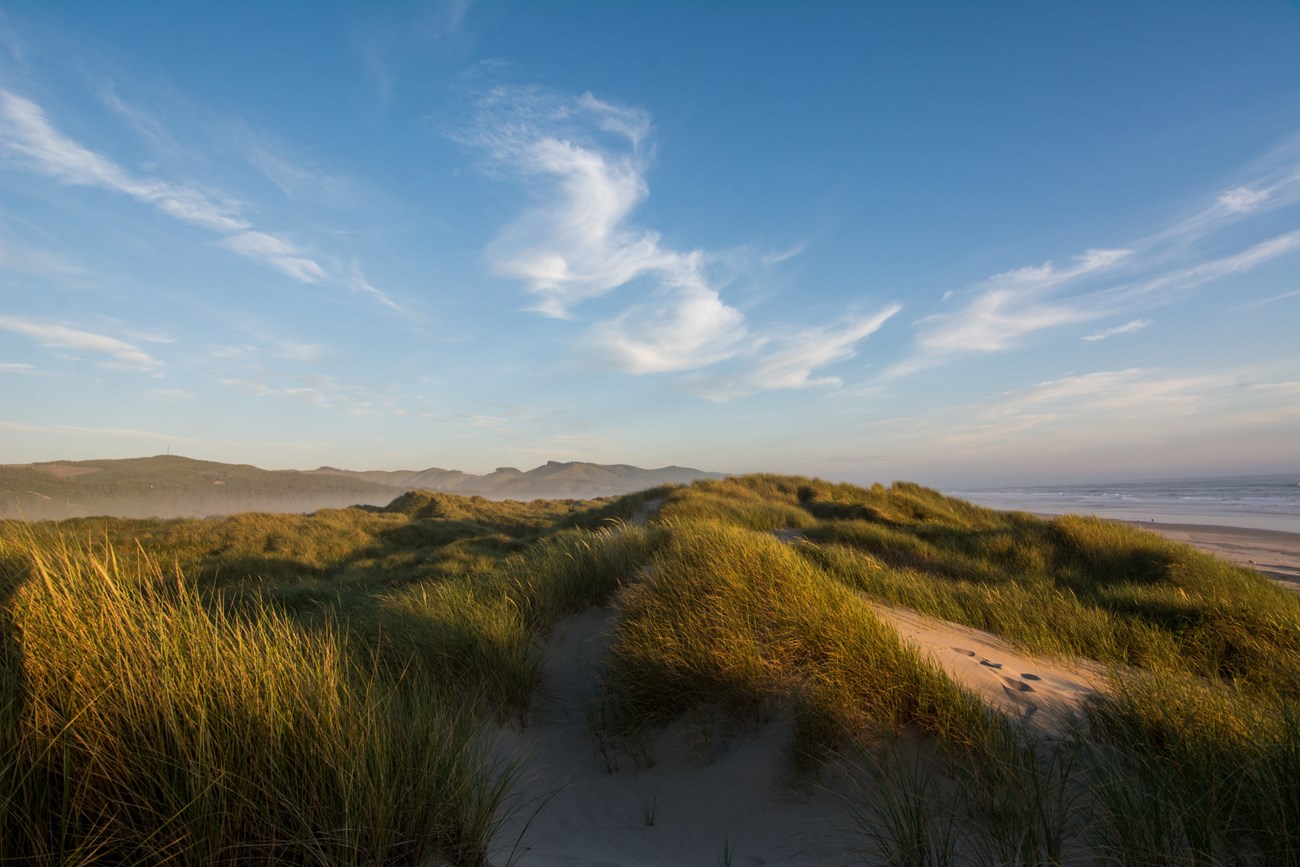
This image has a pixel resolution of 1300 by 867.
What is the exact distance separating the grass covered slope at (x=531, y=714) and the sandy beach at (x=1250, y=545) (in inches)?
364

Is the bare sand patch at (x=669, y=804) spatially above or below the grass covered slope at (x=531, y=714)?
below

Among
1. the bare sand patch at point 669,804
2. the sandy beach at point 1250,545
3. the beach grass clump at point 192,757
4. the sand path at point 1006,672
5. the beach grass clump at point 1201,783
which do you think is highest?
the beach grass clump at point 192,757

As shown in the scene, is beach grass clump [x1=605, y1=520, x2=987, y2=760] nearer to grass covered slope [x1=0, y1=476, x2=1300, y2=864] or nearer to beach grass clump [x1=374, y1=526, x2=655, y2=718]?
grass covered slope [x1=0, y1=476, x2=1300, y2=864]

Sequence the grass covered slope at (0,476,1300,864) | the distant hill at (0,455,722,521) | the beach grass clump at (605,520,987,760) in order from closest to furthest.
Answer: the grass covered slope at (0,476,1300,864)
the beach grass clump at (605,520,987,760)
the distant hill at (0,455,722,521)

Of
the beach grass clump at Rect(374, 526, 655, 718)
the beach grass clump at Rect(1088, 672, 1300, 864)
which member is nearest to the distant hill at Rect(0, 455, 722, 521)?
the beach grass clump at Rect(374, 526, 655, 718)

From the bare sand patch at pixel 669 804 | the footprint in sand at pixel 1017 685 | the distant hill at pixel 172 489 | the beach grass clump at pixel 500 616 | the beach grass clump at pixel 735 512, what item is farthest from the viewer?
the distant hill at pixel 172 489

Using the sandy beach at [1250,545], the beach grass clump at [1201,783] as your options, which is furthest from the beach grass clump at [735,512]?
the beach grass clump at [1201,783]

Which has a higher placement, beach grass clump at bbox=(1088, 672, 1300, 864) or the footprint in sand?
beach grass clump at bbox=(1088, 672, 1300, 864)

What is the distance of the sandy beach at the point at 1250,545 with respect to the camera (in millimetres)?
12609

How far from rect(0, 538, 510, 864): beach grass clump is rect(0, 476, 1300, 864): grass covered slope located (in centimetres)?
1

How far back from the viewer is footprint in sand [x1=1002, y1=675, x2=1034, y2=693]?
13.5ft

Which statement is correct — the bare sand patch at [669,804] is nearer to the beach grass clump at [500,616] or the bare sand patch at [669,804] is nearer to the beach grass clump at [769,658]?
the beach grass clump at [769,658]

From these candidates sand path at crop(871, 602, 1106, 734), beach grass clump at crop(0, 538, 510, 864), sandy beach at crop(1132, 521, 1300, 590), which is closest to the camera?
beach grass clump at crop(0, 538, 510, 864)

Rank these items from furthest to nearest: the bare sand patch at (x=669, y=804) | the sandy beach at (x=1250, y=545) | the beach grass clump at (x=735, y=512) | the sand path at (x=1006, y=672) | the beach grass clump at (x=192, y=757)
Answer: the beach grass clump at (x=735, y=512), the sandy beach at (x=1250, y=545), the sand path at (x=1006, y=672), the bare sand patch at (x=669, y=804), the beach grass clump at (x=192, y=757)
